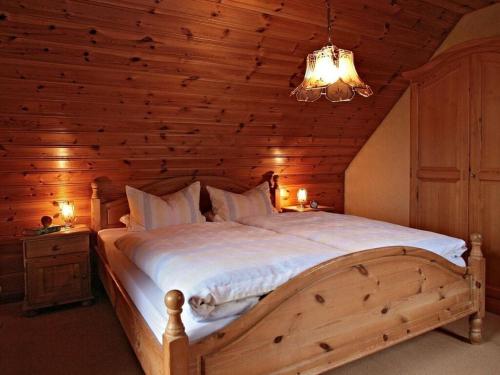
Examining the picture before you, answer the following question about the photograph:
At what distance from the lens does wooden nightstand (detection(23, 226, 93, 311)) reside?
9.36ft

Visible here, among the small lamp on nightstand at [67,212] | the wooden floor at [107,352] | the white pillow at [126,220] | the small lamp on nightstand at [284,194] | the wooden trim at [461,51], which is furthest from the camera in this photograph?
the small lamp on nightstand at [284,194]

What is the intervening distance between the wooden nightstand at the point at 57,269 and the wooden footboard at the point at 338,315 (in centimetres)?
188

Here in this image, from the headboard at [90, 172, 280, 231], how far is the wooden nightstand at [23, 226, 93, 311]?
0.28m

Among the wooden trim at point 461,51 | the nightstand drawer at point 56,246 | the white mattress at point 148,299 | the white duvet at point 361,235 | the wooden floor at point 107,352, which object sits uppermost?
the wooden trim at point 461,51

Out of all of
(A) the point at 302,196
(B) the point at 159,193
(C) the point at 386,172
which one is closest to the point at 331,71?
(B) the point at 159,193

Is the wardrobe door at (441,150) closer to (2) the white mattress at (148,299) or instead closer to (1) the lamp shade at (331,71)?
(1) the lamp shade at (331,71)

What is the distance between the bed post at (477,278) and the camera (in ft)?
7.66

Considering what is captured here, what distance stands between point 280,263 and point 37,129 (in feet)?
6.92

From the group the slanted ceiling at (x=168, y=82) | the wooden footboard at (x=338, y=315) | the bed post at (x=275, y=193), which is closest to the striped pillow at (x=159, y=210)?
the slanted ceiling at (x=168, y=82)

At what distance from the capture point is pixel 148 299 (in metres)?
1.86

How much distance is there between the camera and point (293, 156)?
4.25m

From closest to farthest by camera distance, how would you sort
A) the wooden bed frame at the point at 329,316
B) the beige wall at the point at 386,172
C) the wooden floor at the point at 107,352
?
the wooden bed frame at the point at 329,316 < the wooden floor at the point at 107,352 < the beige wall at the point at 386,172

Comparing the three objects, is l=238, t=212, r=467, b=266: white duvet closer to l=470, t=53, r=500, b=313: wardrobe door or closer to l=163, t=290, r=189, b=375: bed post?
l=470, t=53, r=500, b=313: wardrobe door

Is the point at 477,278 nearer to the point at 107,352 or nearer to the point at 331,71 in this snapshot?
the point at 331,71
